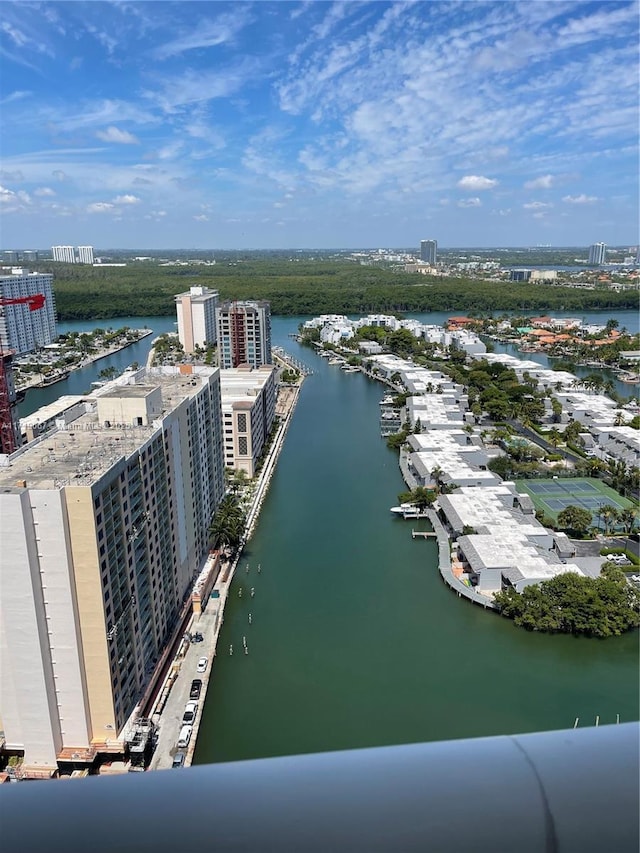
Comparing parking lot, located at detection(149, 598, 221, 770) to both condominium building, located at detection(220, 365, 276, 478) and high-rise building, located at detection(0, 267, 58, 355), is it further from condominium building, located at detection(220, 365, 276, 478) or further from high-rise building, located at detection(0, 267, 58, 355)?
high-rise building, located at detection(0, 267, 58, 355)

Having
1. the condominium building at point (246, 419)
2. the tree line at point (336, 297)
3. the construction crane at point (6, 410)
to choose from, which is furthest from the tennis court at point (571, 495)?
the tree line at point (336, 297)

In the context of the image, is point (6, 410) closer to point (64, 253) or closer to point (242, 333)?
point (242, 333)

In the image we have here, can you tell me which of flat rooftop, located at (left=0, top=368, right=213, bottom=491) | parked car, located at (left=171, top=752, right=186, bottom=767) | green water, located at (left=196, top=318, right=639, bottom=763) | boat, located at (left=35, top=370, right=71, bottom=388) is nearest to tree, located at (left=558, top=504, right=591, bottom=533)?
green water, located at (left=196, top=318, right=639, bottom=763)

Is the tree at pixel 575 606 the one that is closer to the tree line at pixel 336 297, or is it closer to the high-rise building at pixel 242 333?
the high-rise building at pixel 242 333

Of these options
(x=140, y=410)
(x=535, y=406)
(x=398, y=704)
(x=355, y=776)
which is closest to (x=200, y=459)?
(x=140, y=410)

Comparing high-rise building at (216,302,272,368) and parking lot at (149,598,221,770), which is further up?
high-rise building at (216,302,272,368)

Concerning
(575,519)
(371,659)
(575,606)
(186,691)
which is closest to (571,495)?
(575,519)

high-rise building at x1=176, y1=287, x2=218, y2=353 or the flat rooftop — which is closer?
the flat rooftop
